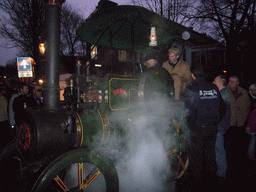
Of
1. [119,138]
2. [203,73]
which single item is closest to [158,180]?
[119,138]

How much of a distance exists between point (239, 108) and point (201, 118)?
7.37ft

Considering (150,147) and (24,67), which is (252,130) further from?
(24,67)

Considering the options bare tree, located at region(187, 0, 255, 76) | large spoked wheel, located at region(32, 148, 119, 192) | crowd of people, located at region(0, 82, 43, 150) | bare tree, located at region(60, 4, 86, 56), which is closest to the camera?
large spoked wheel, located at region(32, 148, 119, 192)

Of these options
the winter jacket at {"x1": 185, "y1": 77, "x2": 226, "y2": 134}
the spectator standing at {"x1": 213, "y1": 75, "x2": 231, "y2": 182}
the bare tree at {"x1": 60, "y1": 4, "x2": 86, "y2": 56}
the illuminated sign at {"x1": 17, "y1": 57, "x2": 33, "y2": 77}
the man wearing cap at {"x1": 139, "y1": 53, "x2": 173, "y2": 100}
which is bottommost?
the spectator standing at {"x1": 213, "y1": 75, "x2": 231, "y2": 182}

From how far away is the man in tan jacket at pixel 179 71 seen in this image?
3.48 metres

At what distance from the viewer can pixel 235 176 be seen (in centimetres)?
373

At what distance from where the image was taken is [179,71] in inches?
139

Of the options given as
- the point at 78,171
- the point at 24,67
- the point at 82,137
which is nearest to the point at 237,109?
the point at 82,137

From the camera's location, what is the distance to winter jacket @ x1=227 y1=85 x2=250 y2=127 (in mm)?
4406

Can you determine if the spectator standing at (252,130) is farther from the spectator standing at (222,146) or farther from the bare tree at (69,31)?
the bare tree at (69,31)

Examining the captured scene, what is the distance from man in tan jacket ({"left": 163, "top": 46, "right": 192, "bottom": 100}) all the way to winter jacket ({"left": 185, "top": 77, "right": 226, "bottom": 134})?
59cm

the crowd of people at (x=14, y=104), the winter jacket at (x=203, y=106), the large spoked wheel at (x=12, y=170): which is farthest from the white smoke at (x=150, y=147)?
the crowd of people at (x=14, y=104)

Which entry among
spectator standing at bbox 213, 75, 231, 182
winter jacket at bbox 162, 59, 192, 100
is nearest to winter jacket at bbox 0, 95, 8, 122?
winter jacket at bbox 162, 59, 192, 100

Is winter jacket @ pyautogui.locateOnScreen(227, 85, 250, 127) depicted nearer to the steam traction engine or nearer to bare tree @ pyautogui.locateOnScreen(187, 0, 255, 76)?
the steam traction engine
